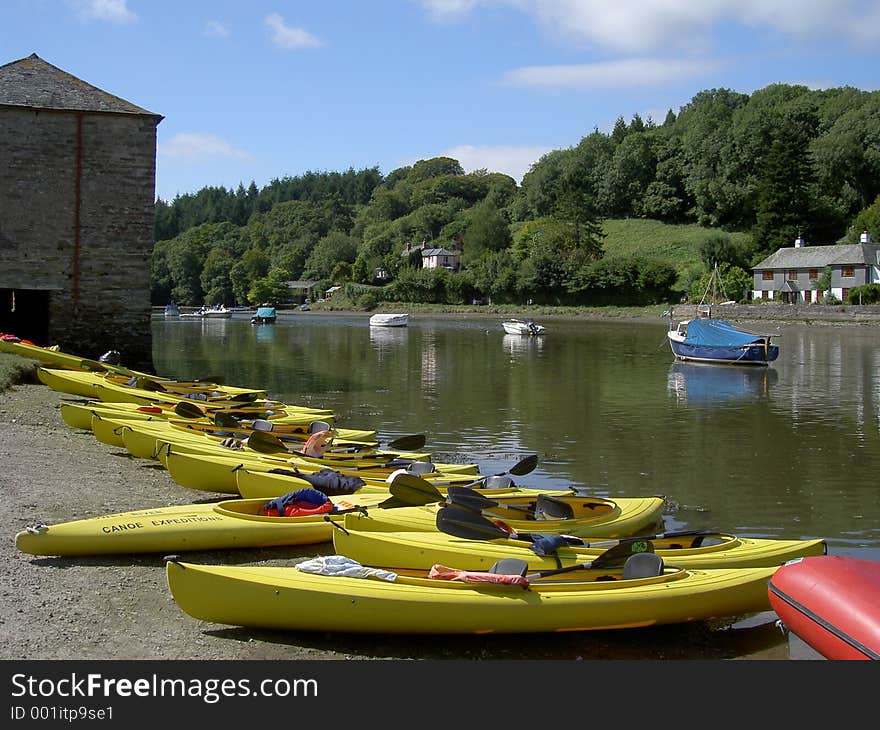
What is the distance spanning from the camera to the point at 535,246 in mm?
94312

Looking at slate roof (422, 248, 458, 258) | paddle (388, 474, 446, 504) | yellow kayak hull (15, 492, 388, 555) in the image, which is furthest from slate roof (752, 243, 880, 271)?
yellow kayak hull (15, 492, 388, 555)

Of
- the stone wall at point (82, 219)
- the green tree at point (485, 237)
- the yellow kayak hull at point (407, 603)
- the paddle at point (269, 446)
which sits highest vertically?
the green tree at point (485, 237)

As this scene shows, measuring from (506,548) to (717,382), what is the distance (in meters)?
23.5

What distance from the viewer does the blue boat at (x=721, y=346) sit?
3459 centimetres

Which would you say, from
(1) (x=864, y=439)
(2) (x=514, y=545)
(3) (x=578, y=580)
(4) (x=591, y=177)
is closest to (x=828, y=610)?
(3) (x=578, y=580)

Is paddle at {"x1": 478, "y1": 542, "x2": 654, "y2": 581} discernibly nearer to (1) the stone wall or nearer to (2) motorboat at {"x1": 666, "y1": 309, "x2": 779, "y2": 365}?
(1) the stone wall

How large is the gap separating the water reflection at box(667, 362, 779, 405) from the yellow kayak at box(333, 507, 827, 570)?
1645 centimetres

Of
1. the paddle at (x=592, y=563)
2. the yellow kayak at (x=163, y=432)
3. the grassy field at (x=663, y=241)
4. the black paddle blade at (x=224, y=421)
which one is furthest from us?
the grassy field at (x=663, y=241)

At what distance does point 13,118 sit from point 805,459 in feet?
66.4

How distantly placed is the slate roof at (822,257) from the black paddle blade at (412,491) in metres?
67.2

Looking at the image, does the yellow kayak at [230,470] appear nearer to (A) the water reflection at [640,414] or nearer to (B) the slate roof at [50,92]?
(A) the water reflection at [640,414]

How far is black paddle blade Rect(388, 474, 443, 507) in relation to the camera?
9.63 meters

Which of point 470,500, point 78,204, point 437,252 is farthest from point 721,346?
point 437,252

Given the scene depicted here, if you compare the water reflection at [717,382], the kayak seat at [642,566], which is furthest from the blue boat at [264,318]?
the kayak seat at [642,566]
